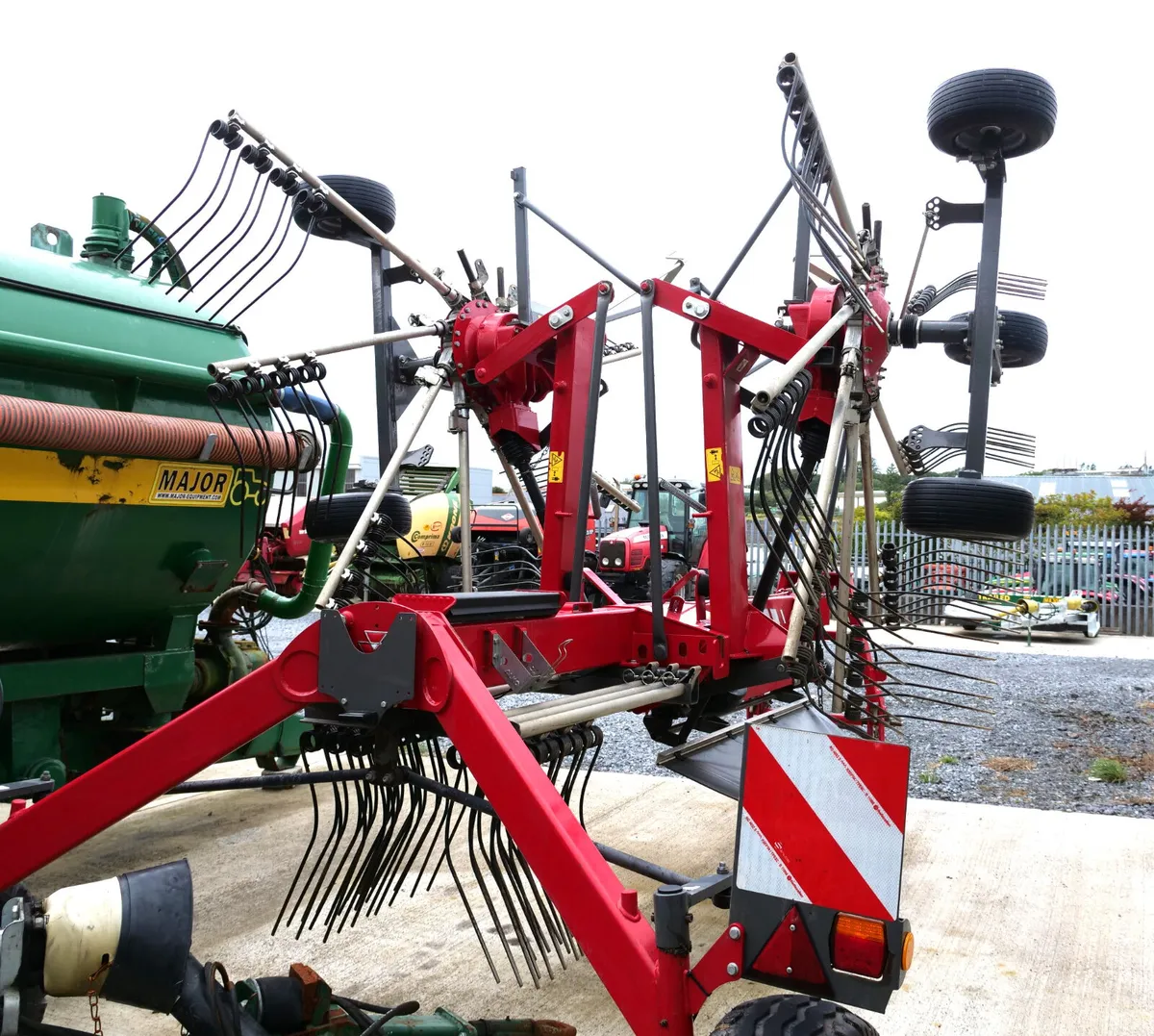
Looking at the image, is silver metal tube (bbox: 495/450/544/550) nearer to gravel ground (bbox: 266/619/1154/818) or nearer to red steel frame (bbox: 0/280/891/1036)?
red steel frame (bbox: 0/280/891/1036)

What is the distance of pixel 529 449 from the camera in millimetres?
3789

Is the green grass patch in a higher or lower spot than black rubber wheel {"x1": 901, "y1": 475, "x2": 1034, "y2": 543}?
lower

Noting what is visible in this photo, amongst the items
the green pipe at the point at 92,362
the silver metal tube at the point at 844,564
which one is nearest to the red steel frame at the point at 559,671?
the silver metal tube at the point at 844,564

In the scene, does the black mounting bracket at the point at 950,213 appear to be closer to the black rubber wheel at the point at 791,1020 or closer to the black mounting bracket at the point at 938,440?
the black mounting bracket at the point at 938,440

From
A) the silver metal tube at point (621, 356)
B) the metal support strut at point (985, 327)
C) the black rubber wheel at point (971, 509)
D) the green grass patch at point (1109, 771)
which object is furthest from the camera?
the green grass patch at point (1109, 771)

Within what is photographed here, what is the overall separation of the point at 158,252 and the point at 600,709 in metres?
2.41

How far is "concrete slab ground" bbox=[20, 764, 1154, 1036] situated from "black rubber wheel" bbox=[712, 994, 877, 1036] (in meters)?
0.87

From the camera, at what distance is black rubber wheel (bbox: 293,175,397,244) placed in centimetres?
366

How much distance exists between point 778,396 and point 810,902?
49.7 inches

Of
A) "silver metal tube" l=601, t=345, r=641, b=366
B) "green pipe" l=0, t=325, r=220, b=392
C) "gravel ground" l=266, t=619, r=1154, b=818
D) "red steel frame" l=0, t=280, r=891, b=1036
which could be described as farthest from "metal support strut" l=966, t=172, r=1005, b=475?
"green pipe" l=0, t=325, r=220, b=392

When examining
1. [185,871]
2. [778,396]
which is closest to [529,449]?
[778,396]

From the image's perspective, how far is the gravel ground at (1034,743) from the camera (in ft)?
17.3

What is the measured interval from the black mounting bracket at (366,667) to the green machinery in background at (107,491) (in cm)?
107

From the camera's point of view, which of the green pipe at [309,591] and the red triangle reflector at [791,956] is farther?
the green pipe at [309,591]
